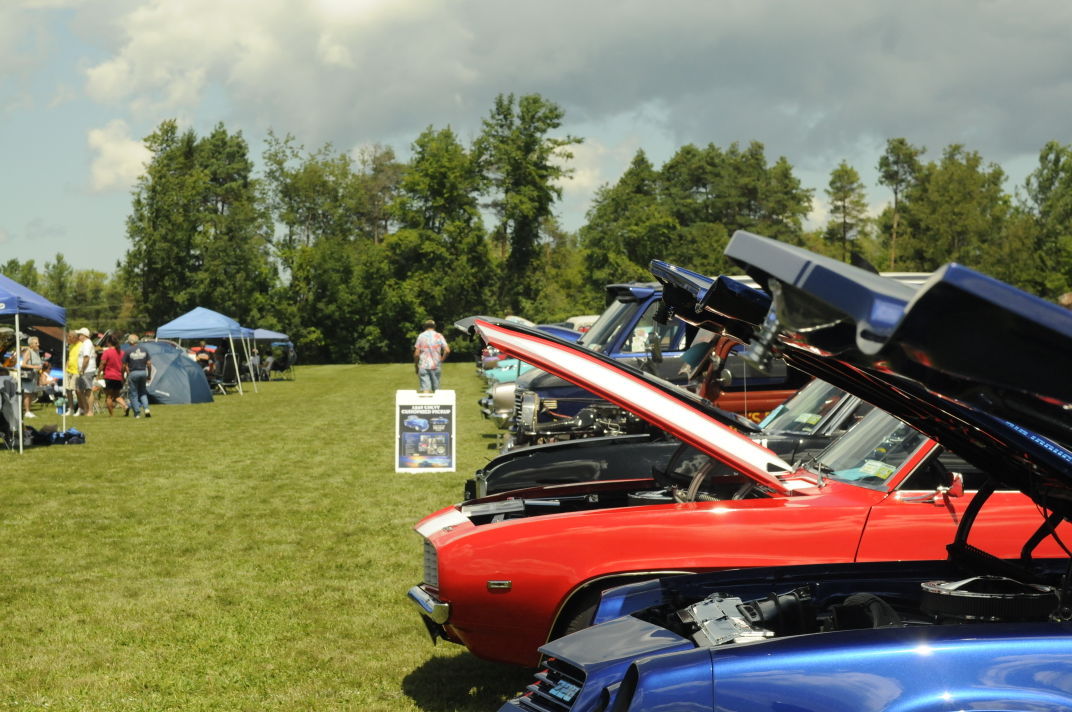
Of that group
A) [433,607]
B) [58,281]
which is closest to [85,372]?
[433,607]

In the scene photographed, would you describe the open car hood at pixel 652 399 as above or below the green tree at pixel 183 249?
below

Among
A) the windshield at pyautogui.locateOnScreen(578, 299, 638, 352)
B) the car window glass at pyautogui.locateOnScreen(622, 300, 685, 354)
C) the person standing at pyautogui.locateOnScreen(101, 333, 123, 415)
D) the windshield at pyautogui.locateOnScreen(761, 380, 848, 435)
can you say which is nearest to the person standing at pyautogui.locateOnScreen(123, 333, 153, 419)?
the person standing at pyautogui.locateOnScreen(101, 333, 123, 415)

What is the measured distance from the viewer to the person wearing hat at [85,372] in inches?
988

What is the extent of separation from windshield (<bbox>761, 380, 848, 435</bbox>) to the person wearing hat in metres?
19.8

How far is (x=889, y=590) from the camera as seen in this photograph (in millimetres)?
3963

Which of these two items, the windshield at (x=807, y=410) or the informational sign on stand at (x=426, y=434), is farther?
the informational sign on stand at (x=426, y=434)

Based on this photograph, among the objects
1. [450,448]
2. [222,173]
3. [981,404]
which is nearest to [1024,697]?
[981,404]

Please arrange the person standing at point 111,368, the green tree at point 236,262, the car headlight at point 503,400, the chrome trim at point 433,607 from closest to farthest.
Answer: the chrome trim at point 433,607
the car headlight at point 503,400
the person standing at point 111,368
the green tree at point 236,262

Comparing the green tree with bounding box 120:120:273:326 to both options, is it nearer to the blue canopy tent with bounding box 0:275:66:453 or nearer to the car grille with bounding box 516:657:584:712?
the blue canopy tent with bounding box 0:275:66:453

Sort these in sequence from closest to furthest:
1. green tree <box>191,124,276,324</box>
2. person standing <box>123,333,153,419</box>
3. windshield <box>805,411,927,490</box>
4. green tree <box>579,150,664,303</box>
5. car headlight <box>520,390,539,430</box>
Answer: windshield <box>805,411,927,490</box> → car headlight <box>520,390,539,430</box> → person standing <box>123,333,153,419</box> → green tree <box>191,124,276,324</box> → green tree <box>579,150,664,303</box>

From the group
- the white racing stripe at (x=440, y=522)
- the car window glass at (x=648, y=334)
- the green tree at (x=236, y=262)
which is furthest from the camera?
the green tree at (x=236, y=262)

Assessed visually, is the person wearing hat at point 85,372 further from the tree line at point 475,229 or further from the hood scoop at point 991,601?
the tree line at point 475,229

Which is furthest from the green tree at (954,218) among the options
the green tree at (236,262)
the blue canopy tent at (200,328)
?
the blue canopy tent at (200,328)

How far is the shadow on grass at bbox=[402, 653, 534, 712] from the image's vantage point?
19.7ft
